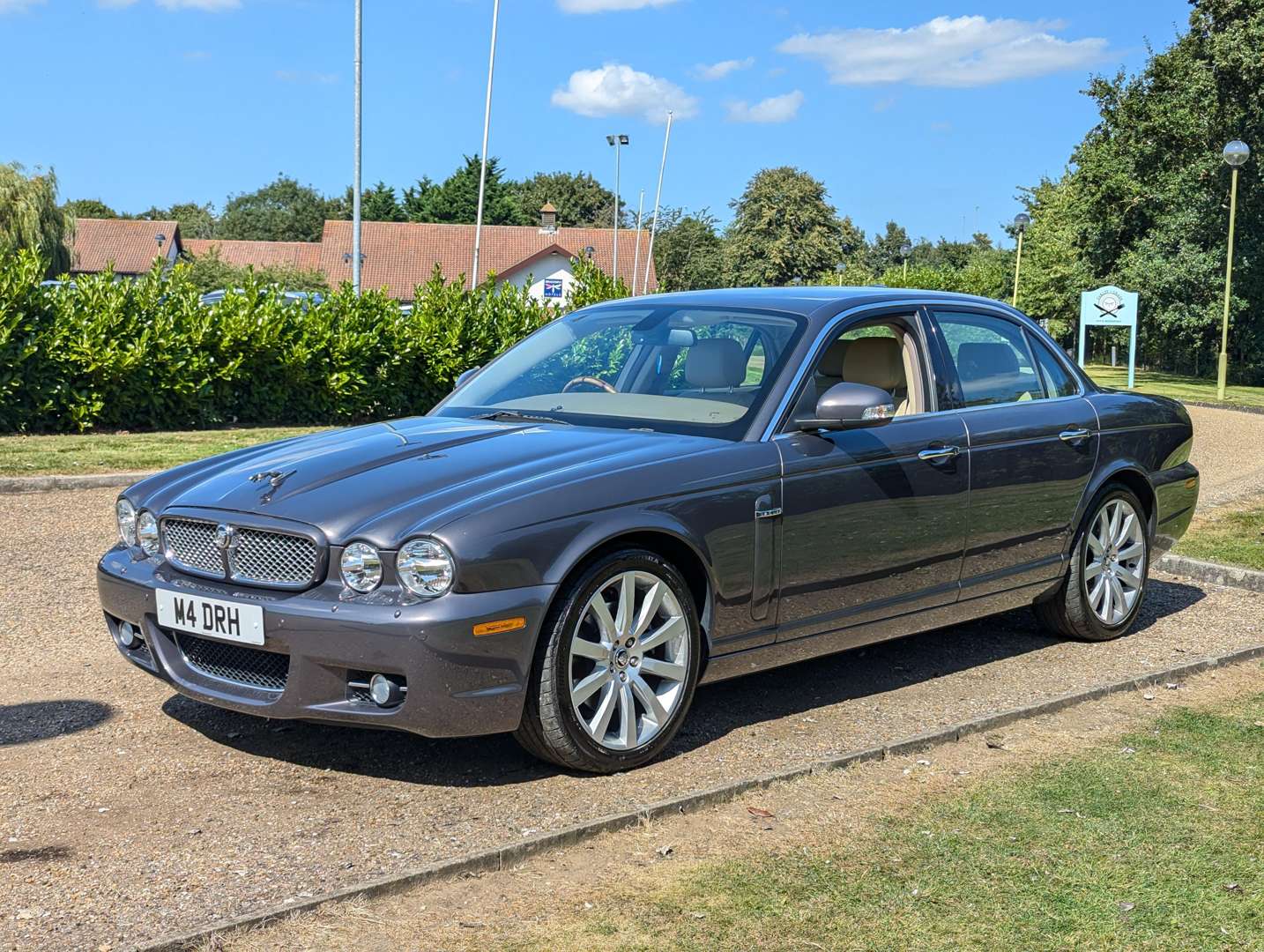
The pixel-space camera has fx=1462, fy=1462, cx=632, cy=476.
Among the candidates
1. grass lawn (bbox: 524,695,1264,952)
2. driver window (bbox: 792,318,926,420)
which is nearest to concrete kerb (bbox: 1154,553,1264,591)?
driver window (bbox: 792,318,926,420)

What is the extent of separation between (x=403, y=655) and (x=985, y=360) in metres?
3.44

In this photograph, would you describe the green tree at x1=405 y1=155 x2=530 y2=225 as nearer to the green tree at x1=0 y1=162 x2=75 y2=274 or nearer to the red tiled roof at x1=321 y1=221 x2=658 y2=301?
the red tiled roof at x1=321 y1=221 x2=658 y2=301

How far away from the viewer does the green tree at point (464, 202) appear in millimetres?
103438

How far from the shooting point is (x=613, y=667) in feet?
16.3

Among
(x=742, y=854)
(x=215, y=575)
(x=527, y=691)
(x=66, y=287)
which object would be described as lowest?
(x=742, y=854)

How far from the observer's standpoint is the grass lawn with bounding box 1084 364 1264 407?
3266cm

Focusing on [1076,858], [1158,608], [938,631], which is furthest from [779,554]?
[1158,608]

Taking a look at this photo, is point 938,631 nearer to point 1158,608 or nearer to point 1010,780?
point 1158,608

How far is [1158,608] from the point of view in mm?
8281

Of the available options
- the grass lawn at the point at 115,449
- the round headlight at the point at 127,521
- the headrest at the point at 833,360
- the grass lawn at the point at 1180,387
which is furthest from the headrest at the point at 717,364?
the grass lawn at the point at 1180,387

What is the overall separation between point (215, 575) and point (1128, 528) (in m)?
4.64

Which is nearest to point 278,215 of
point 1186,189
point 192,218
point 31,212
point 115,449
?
point 192,218

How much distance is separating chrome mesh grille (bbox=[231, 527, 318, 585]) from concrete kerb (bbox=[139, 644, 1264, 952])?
1109 millimetres

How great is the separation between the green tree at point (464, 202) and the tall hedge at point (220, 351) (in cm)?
8324
